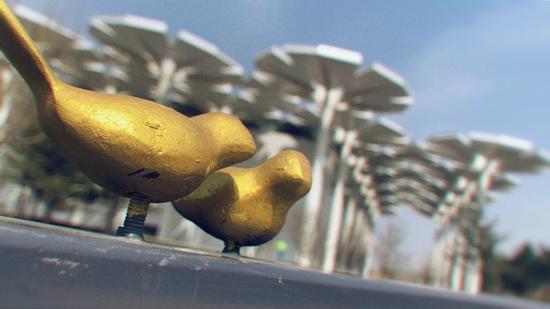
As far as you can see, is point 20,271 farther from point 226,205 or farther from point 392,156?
point 392,156

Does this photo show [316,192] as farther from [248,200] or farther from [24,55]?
[24,55]

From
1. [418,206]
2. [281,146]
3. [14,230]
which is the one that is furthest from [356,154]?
[14,230]

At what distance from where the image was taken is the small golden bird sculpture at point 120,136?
2154 mm

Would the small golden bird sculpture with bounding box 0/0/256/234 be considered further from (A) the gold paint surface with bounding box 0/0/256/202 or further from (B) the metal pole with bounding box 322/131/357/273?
(B) the metal pole with bounding box 322/131/357/273

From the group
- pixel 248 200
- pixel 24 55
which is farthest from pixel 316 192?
pixel 24 55

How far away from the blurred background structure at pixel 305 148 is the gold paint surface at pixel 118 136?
697 centimetres

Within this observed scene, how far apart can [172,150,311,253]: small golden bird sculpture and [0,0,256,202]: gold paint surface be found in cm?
42

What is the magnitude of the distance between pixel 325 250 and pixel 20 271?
2094 cm

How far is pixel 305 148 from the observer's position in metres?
25.0

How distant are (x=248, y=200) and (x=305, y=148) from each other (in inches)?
870

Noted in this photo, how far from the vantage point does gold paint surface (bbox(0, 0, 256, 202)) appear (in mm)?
2156

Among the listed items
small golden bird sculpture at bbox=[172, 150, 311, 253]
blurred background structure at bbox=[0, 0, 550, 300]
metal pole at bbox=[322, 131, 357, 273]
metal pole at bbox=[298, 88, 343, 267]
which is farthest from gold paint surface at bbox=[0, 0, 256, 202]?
metal pole at bbox=[322, 131, 357, 273]

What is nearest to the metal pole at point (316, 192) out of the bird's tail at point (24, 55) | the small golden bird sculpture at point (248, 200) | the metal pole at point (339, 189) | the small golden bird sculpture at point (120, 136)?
the metal pole at point (339, 189)

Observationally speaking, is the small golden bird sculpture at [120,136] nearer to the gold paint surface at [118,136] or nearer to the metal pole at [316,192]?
the gold paint surface at [118,136]
